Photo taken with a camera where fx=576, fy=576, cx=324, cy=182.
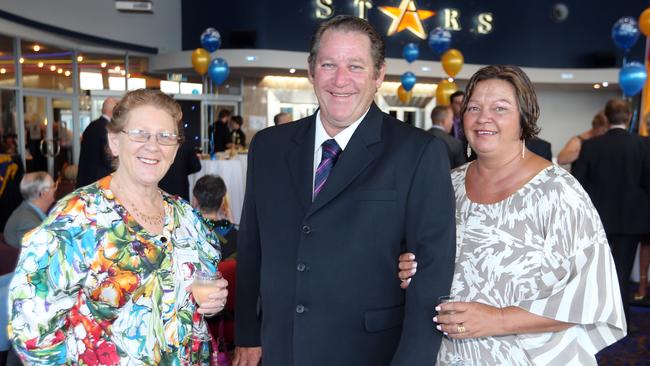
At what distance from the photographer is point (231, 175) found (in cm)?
804

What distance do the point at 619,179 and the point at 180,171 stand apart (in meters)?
4.29

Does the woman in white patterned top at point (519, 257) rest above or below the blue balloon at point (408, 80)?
below

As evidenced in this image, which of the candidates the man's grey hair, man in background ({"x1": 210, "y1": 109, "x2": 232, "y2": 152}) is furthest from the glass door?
the man's grey hair

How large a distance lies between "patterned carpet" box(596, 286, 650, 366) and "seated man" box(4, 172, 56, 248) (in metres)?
4.40

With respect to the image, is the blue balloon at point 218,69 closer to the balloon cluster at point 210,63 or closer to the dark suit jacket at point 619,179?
the balloon cluster at point 210,63

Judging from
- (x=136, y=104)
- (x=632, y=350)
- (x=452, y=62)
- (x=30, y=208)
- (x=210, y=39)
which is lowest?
(x=632, y=350)

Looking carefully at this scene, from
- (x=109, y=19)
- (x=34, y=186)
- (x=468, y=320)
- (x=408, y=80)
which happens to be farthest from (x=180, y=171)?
(x=109, y=19)

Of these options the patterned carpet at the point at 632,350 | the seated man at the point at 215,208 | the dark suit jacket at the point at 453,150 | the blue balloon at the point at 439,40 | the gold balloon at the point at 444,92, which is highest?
the blue balloon at the point at 439,40

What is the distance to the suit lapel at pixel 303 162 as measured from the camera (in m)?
1.74

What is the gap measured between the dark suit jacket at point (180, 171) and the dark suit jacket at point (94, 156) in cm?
58

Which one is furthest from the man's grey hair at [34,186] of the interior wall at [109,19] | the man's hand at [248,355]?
the interior wall at [109,19]

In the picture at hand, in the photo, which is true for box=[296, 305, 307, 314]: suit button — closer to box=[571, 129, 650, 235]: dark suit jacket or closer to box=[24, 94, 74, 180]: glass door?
box=[571, 129, 650, 235]: dark suit jacket

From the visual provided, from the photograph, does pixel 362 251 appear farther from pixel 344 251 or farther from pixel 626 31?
pixel 626 31

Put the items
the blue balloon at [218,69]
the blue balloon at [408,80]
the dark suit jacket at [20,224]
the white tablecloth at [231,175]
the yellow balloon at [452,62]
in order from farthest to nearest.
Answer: the blue balloon at [408,80], the yellow balloon at [452,62], the blue balloon at [218,69], the white tablecloth at [231,175], the dark suit jacket at [20,224]
